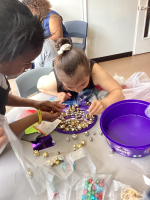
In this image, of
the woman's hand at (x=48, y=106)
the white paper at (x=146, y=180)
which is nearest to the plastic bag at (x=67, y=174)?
the white paper at (x=146, y=180)

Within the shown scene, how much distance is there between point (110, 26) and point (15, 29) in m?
2.21

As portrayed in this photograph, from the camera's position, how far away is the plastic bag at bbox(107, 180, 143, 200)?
1.43 feet

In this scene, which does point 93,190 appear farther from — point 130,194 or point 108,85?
point 108,85

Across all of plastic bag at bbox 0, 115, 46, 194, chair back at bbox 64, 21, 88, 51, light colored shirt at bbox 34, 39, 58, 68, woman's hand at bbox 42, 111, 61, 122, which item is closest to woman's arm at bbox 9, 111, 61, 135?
woman's hand at bbox 42, 111, 61, 122

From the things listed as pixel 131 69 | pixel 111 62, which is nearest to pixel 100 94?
pixel 131 69

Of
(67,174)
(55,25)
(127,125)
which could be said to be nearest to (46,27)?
(55,25)

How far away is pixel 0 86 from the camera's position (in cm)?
60

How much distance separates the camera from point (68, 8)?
2.07 m

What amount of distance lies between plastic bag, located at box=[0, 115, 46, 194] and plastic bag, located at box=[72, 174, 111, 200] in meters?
0.11

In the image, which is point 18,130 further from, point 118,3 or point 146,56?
point 146,56

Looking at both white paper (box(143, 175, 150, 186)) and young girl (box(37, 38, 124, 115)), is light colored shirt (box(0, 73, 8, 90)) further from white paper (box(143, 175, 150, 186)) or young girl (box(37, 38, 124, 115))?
white paper (box(143, 175, 150, 186))

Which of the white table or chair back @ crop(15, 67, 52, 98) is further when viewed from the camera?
chair back @ crop(15, 67, 52, 98)

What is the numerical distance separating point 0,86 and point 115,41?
7.29ft

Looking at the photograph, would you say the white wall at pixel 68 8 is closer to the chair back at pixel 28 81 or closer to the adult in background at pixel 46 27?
the adult in background at pixel 46 27
